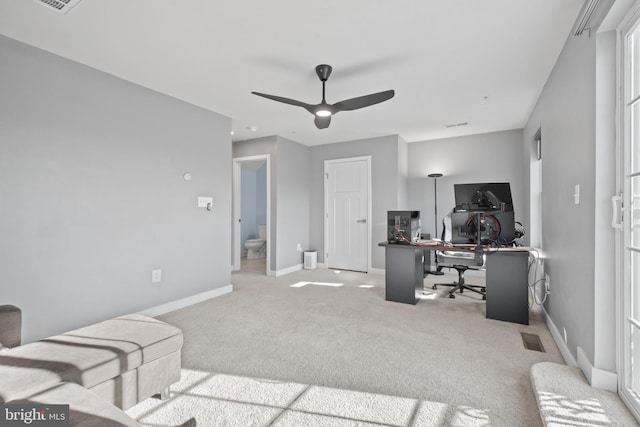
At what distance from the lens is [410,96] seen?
11.6ft

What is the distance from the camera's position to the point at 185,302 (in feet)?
11.9

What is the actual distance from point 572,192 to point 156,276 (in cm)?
389

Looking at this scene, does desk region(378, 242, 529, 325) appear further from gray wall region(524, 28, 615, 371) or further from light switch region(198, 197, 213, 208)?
light switch region(198, 197, 213, 208)

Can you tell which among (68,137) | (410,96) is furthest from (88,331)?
(410,96)

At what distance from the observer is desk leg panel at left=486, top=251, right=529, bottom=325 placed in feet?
10.00

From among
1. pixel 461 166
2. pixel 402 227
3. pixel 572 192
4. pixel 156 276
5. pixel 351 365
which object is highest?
pixel 461 166

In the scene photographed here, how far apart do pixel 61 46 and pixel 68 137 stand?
0.73m

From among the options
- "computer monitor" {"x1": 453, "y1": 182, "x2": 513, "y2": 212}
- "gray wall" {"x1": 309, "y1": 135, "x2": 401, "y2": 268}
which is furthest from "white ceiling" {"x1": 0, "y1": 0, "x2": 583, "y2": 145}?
"gray wall" {"x1": 309, "y1": 135, "x2": 401, "y2": 268}

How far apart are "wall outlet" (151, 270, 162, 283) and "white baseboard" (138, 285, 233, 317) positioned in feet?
0.93

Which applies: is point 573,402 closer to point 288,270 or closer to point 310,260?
point 288,270

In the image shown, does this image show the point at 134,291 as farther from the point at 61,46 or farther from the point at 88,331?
the point at 61,46

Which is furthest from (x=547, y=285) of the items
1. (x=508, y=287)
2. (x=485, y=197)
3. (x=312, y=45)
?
(x=312, y=45)

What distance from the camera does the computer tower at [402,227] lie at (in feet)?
12.3

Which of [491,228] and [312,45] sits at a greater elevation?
[312,45]
